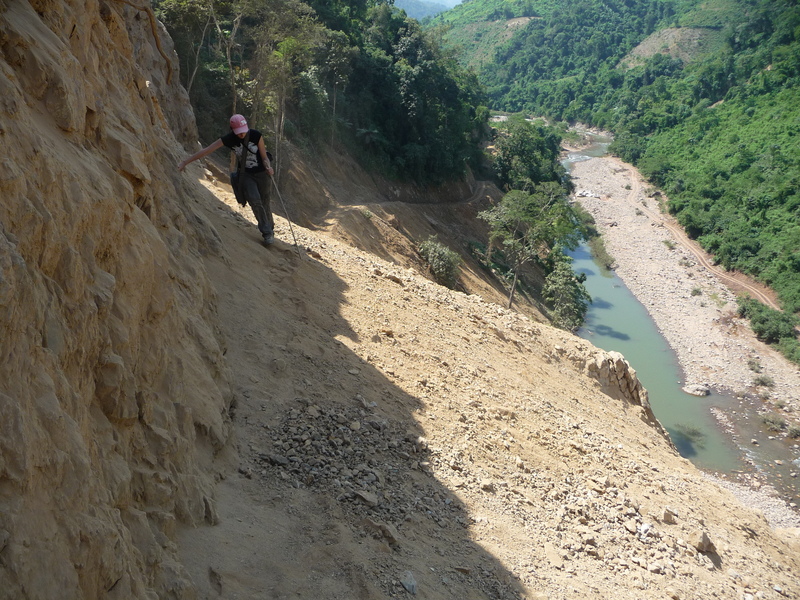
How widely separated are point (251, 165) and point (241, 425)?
159 inches

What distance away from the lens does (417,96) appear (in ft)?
112

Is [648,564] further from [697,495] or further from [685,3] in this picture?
[685,3]

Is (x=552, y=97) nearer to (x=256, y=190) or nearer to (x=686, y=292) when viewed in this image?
(x=686, y=292)

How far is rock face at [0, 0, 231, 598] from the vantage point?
308 cm

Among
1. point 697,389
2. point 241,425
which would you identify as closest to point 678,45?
point 697,389

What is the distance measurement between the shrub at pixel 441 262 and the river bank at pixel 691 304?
469 inches

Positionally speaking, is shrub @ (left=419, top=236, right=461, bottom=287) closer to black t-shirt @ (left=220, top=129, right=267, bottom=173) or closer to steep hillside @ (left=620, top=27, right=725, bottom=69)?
black t-shirt @ (left=220, top=129, right=267, bottom=173)

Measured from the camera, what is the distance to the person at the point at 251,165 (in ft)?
27.1

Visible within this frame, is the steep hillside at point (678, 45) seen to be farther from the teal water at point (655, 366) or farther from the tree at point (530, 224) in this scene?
the tree at point (530, 224)

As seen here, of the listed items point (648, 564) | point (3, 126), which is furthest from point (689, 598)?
point (3, 126)

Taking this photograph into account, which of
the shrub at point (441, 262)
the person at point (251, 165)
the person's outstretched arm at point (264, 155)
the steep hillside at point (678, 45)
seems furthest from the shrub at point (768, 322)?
the steep hillside at point (678, 45)

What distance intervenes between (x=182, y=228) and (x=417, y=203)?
2747cm

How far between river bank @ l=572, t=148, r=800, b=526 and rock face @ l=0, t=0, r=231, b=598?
67.0 feet

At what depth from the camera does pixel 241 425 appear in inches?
234
